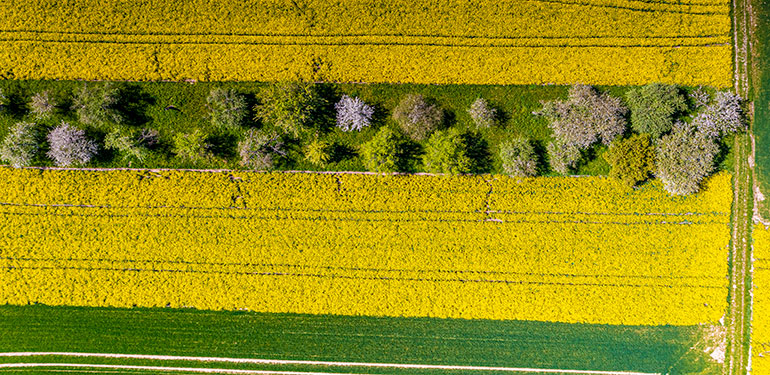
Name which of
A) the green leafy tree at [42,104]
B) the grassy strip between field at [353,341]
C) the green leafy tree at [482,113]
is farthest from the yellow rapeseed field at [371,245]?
the green leafy tree at [42,104]

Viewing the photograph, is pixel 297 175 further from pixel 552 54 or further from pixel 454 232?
pixel 552 54

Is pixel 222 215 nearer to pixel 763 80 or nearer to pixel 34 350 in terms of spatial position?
pixel 34 350

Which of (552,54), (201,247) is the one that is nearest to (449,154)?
(552,54)

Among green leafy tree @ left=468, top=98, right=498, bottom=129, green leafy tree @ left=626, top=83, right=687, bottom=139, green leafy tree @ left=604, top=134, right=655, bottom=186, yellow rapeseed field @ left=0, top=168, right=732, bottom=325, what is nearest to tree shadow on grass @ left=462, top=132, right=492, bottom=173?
yellow rapeseed field @ left=0, top=168, right=732, bottom=325

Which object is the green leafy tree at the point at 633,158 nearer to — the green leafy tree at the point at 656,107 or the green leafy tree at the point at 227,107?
the green leafy tree at the point at 656,107

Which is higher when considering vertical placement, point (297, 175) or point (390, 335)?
point (297, 175)

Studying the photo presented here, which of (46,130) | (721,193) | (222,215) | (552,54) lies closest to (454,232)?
(552,54)

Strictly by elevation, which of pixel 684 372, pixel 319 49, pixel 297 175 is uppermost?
pixel 319 49
